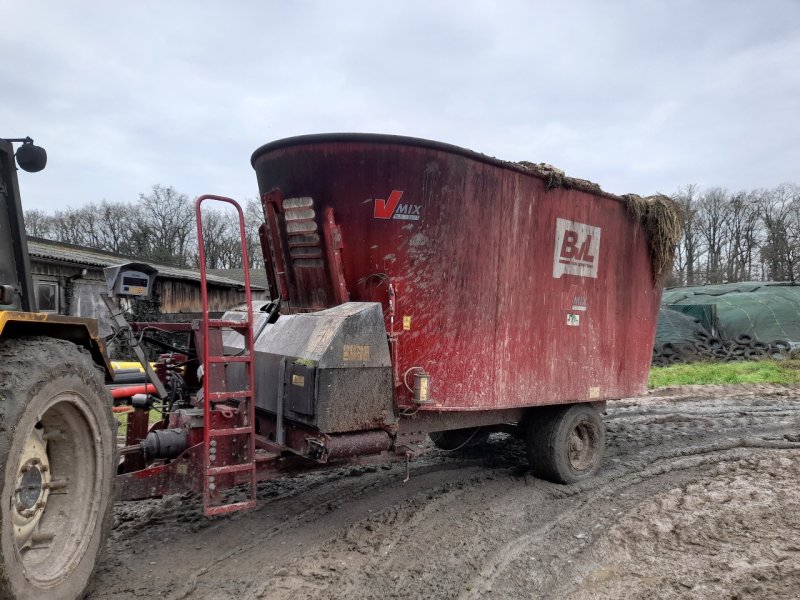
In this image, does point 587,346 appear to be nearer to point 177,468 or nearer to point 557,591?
point 557,591

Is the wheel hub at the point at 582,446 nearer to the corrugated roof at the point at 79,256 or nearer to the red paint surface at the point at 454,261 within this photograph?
the red paint surface at the point at 454,261

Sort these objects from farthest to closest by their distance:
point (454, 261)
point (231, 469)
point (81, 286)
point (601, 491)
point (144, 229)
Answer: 1. point (144, 229)
2. point (81, 286)
3. point (601, 491)
4. point (454, 261)
5. point (231, 469)

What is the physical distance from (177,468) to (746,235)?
57095 mm

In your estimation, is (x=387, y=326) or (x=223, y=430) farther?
(x=387, y=326)

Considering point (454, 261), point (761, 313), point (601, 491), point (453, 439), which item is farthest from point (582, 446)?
point (761, 313)

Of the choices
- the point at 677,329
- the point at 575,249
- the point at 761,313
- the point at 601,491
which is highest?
the point at 575,249

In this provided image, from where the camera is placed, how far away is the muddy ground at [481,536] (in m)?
3.57

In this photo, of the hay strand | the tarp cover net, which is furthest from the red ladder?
the tarp cover net

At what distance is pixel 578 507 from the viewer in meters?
5.12

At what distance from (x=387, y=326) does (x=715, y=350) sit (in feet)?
63.1

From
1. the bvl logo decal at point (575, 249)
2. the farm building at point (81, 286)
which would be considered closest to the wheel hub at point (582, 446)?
the bvl logo decal at point (575, 249)

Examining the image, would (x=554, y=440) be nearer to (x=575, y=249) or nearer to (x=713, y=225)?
(x=575, y=249)

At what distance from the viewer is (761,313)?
22109 mm

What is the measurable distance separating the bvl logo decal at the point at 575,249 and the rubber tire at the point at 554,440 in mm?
1395
